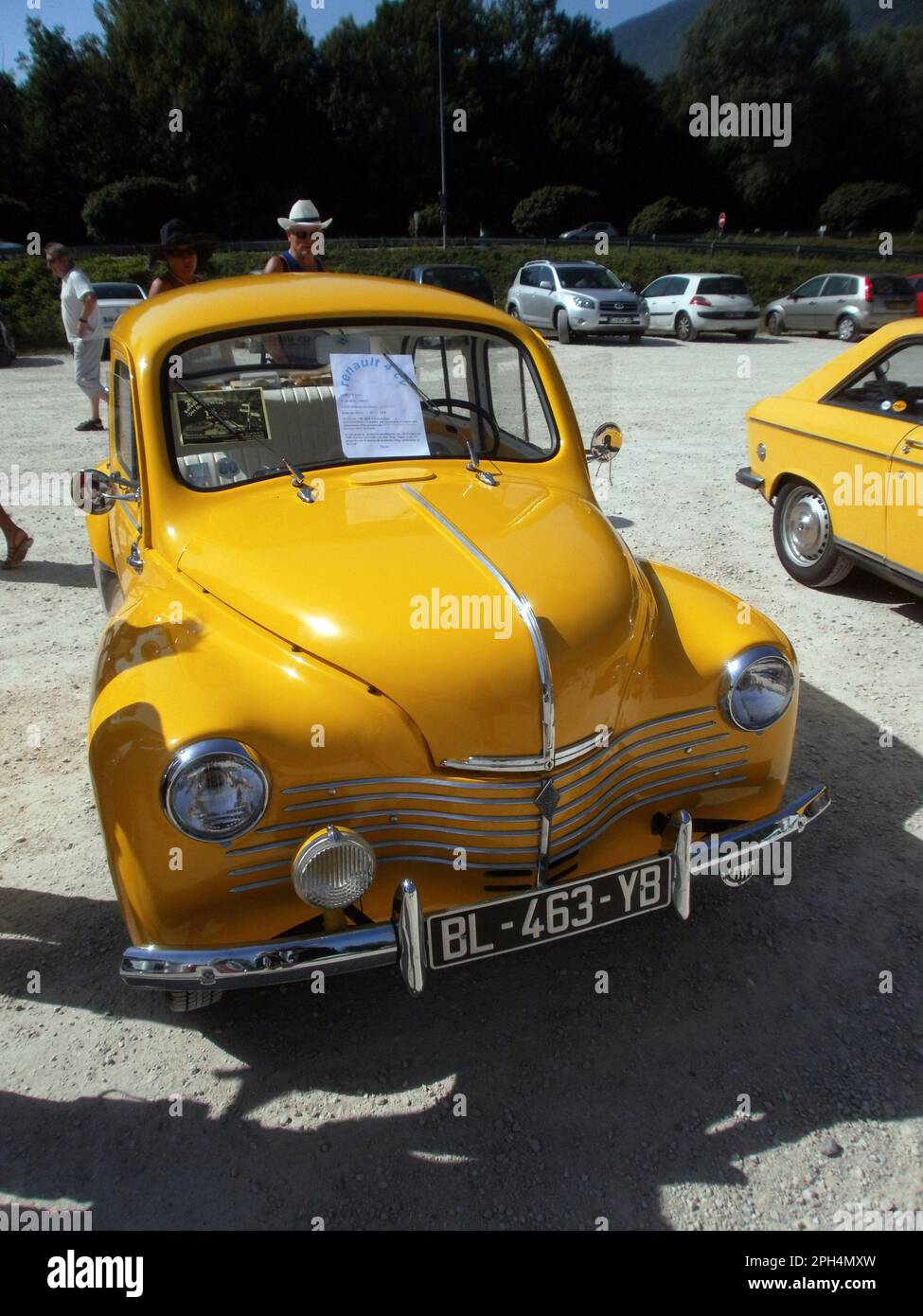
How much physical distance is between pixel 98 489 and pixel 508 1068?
2373mm

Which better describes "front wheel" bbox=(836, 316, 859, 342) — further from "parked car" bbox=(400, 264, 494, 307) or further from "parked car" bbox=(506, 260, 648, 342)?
"parked car" bbox=(400, 264, 494, 307)

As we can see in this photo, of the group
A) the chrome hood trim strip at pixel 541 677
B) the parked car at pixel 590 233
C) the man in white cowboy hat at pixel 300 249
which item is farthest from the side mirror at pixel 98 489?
the parked car at pixel 590 233

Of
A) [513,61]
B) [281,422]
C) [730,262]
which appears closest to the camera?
[281,422]

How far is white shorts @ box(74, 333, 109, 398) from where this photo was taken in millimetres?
8859

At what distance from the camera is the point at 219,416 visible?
Answer: 3.40 metres

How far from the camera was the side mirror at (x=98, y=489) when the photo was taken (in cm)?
330

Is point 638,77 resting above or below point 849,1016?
above

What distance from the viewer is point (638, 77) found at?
5450 cm

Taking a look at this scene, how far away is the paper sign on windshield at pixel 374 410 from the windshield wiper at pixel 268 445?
0.22 m

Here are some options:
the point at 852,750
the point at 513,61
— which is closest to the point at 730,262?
the point at 852,750

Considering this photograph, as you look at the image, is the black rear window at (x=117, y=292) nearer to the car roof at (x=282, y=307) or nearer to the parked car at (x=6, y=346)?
the parked car at (x=6, y=346)

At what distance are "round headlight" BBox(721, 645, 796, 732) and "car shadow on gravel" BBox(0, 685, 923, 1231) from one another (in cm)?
78
